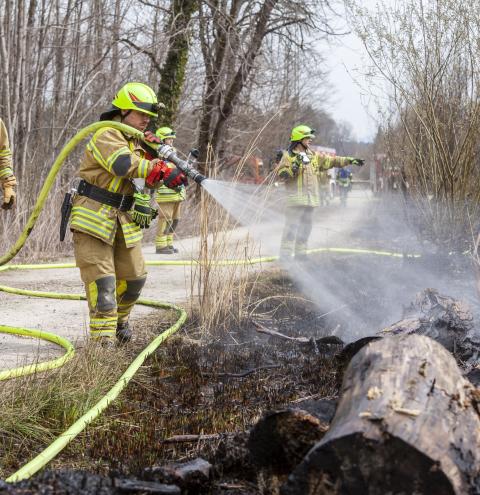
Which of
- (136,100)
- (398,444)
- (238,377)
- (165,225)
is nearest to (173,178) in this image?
(136,100)

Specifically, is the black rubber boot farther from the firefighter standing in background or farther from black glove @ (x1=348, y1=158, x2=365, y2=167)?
the firefighter standing in background

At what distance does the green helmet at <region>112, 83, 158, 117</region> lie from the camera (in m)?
4.27

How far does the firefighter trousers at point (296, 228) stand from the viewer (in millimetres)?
8633

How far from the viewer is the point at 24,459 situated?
2.72 meters

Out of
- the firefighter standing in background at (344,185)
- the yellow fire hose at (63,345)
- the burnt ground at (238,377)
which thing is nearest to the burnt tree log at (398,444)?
the burnt ground at (238,377)

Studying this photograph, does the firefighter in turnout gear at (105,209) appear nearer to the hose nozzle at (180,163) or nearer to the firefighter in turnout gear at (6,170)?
the hose nozzle at (180,163)

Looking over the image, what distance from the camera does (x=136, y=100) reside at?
14.0 feet

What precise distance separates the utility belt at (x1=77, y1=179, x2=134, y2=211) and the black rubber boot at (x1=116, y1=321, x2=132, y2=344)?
92 centimetres

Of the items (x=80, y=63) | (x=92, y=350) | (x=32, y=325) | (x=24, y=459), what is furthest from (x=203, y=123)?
(x=24, y=459)

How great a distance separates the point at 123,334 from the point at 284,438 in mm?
2589

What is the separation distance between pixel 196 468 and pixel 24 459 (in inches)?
32.5

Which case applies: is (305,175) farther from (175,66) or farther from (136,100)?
(175,66)

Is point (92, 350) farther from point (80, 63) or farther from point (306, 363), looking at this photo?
point (80, 63)

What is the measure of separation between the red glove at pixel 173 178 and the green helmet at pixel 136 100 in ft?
1.55
